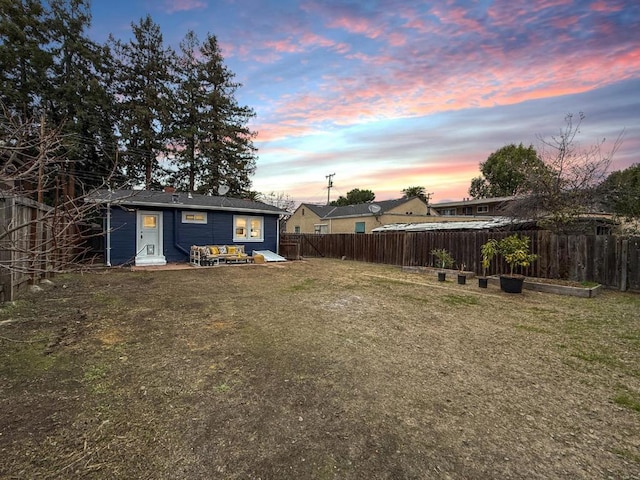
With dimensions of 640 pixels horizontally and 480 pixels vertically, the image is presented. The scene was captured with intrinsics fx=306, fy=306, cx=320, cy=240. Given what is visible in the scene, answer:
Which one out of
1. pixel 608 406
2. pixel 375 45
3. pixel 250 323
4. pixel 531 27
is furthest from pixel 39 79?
pixel 608 406

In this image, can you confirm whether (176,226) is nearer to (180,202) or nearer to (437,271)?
(180,202)

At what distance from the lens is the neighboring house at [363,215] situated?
2436 centimetres

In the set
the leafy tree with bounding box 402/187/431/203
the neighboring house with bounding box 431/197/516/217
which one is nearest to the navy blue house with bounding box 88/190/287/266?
the neighboring house with bounding box 431/197/516/217

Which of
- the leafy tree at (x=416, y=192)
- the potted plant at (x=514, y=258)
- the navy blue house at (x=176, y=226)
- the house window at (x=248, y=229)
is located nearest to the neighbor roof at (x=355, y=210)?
the navy blue house at (x=176, y=226)

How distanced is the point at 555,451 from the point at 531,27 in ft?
33.2

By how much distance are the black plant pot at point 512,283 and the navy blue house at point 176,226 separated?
11.1 metres

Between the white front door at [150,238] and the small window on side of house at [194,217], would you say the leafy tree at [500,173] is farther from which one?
the white front door at [150,238]

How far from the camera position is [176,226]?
13.4 meters

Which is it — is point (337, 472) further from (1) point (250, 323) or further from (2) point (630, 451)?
(1) point (250, 323)

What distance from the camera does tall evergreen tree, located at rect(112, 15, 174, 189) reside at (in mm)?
22406

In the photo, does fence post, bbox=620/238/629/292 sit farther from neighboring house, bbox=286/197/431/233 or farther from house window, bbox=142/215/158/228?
neighboring house, bbox=286/197/431/233

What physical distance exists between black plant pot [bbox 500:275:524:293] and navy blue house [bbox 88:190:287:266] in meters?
11.1

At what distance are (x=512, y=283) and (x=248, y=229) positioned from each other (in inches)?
460

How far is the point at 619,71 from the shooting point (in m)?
8.77
